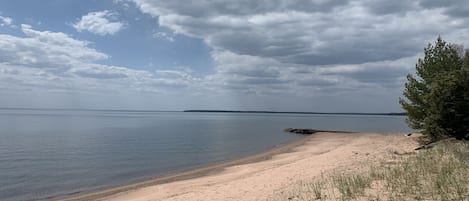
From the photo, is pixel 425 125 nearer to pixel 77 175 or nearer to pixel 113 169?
pixel 113 169

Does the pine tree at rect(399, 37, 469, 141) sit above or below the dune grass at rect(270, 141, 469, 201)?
above

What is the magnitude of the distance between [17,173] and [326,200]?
20981 mm

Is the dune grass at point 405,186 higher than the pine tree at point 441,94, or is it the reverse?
the pine tree at point 441,94

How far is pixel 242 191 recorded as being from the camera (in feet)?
43.8

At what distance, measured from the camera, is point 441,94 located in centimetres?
2395

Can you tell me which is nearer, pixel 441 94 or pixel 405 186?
pixel 405 186

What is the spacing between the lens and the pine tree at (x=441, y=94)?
78.2ft

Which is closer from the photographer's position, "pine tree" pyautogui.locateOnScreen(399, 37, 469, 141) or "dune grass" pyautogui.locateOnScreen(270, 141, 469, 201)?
"dune grass" pyautogui.locateOnScreen(270, 141, 469, 201)

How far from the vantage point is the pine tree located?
78.2 ft

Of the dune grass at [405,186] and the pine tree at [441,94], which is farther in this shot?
the pine tree at [441,94]

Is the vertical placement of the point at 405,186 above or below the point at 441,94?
below

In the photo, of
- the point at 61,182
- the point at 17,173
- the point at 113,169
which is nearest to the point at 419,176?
the point at 61,182

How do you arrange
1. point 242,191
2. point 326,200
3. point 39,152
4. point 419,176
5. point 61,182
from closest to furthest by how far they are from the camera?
point 326,200, point 419,176, point 242,191, point 61,182, point 39,152

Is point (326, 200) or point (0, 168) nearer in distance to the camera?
point (326, 200)
